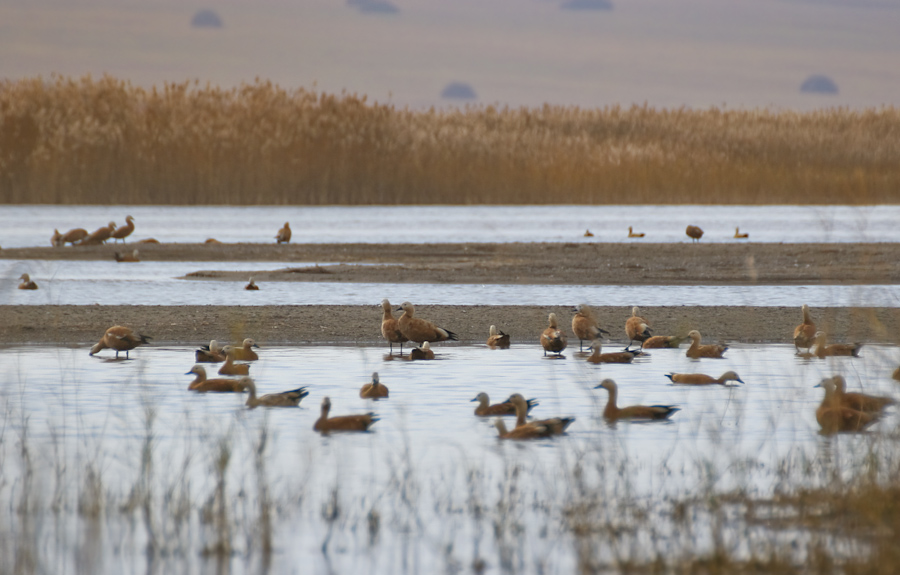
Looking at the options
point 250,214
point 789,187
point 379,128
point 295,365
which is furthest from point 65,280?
point 789,187

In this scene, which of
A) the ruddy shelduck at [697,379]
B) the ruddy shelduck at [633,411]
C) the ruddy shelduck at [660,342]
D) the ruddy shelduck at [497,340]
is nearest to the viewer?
the ruddy shelduck at [633,411]

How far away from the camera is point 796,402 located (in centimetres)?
912

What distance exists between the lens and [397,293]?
1825 centimetres

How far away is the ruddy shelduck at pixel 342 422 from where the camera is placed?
7988 mm

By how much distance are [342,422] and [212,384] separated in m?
1.97

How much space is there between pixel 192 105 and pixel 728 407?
33.6m

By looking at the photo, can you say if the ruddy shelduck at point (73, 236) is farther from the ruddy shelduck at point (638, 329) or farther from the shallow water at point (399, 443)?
the ruddy shelduck at point (638, 329)

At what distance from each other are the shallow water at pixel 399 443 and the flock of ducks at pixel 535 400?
0.11 metres

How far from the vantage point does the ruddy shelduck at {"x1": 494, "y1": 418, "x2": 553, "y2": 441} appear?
767 centimetres

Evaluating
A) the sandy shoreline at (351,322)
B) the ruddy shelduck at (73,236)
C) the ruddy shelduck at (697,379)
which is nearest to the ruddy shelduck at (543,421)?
the ruddy shelduck at (697,379)

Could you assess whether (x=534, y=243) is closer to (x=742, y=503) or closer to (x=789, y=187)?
(x=789, y=187)

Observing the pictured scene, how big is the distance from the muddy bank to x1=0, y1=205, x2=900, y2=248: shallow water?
74.8 inches

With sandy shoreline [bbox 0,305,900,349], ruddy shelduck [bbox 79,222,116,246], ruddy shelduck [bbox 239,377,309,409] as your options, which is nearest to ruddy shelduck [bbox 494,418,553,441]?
ruddy shelduck [bbox 239,377,309,409]

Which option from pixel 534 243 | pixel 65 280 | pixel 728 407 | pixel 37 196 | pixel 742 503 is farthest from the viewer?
pixel 37 196
